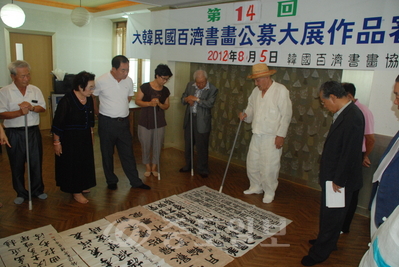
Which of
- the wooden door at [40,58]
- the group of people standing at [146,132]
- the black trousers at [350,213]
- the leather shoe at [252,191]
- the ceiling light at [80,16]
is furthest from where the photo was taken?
the wooden door at [40,58]

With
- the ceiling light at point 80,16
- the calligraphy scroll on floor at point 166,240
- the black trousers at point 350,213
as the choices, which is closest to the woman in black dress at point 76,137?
the calligraphy scroll on floor at point 166,240

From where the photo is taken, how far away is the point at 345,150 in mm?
2338

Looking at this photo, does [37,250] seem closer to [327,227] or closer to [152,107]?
[152,107]

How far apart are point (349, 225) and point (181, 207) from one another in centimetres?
187

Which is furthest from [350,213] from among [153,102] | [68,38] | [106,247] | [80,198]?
[68,38]

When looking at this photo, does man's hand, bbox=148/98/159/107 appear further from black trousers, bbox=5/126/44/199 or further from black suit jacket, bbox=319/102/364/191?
black suit jacket, bbox=319/102/364/191

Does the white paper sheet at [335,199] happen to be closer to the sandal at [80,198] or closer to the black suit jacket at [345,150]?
the black suit jacket at [345,150]

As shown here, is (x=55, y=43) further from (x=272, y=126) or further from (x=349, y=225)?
(x=349, y=225)

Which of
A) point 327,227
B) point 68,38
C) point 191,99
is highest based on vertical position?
point 68,38

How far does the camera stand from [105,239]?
2861 millimetres

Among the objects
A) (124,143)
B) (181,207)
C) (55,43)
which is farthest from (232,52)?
(55,43)

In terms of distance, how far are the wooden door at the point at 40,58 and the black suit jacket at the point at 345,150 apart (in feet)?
22.1

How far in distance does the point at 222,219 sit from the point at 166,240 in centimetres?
74

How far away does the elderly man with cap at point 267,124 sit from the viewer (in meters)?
3.64
